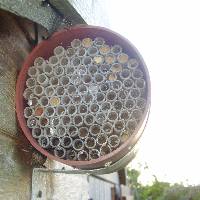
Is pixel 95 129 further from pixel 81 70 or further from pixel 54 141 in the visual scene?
pixel 81 70

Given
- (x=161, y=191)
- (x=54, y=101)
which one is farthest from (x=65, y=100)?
(x=161, y=191)

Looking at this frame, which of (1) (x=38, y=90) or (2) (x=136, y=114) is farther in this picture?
(1) (x=38, y=90)

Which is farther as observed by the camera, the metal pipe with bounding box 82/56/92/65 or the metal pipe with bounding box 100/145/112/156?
the metal pipe with bounding box 82/56/92/65

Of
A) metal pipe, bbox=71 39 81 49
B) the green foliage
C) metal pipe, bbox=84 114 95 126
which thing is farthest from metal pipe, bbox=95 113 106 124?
the green foliage

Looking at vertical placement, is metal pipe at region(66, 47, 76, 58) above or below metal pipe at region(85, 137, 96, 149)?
above

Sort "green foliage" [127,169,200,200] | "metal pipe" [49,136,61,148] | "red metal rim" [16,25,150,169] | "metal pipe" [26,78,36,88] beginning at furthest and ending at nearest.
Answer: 1. "green foliage" [127,169,200,200]
2. "metal pipe" [26,78,36,88]
3. "metal pipe" [49,136,61,148]
4. "red metal rim" [16,25,150,169]

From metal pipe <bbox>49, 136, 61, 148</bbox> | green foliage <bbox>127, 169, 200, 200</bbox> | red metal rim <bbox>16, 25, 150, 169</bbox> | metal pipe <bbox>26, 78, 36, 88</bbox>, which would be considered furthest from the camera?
green foliage <bbox>127, 169, 200, 200</bbox>

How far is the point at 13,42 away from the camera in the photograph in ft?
7.64

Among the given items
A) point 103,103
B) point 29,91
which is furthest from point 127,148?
point 29,91

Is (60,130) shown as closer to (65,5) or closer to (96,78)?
(96,78)

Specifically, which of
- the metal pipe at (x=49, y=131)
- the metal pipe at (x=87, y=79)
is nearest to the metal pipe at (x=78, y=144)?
the metal pipe at (x=49, y=131)

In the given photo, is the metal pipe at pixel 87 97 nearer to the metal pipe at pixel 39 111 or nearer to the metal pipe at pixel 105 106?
the metal pipe at pixel 105 106

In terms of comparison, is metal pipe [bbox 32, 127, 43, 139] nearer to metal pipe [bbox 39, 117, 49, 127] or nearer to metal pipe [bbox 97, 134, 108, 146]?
metal pipe [bbox 39, 117, 49, 127]

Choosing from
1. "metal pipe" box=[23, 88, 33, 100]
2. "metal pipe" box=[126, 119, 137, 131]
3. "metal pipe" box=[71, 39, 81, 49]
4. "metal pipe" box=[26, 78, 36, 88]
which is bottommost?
"metal pipe" box=[126, 119, 137, 131]
